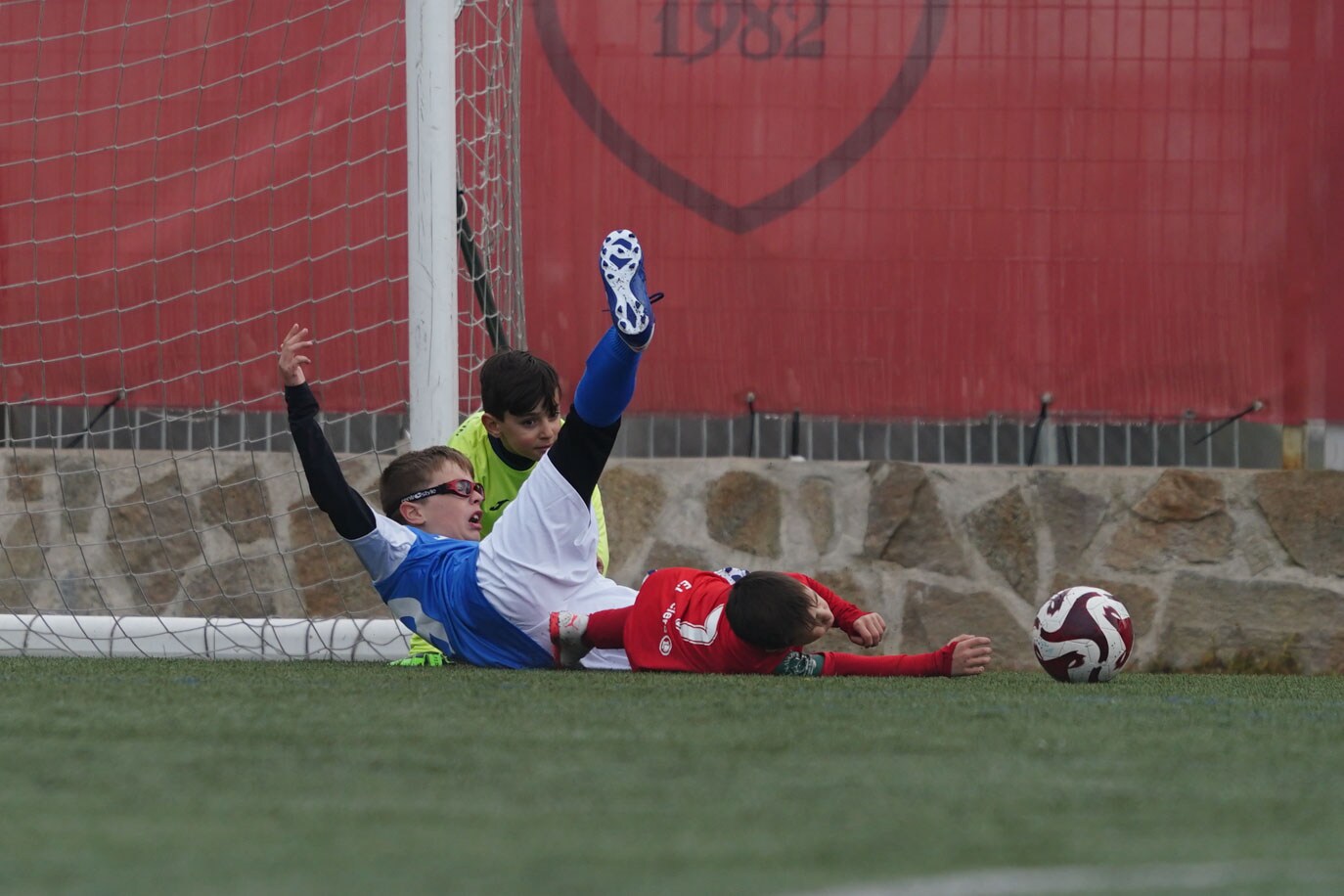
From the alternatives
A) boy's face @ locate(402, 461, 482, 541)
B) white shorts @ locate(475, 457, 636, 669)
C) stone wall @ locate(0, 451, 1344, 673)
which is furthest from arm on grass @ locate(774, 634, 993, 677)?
stone wall @ locate(0, 451, 1344, 673)

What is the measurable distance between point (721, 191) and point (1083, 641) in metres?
2.19

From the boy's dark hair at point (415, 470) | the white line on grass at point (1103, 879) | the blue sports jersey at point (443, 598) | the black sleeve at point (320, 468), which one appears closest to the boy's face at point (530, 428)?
the boy's dark hair at point (415, 470)

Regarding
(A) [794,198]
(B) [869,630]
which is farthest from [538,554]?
(A) [794,198]

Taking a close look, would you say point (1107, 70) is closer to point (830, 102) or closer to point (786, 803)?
point (830, 102)

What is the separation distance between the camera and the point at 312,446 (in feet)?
13.0

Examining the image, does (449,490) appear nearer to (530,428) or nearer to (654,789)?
(530,428)

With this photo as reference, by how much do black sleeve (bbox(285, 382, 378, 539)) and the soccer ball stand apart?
1.54 m

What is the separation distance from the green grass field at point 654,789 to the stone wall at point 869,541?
1.79 metres

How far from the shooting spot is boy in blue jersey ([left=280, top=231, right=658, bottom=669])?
3.73 metres

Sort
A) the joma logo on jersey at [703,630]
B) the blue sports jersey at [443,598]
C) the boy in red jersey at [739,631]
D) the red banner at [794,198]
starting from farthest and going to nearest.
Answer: the red banner at [794,198] < the blue sports jersey at [443,598] < the joma logo on jersey at [703,630] < the boy in red jersey at [739,631]

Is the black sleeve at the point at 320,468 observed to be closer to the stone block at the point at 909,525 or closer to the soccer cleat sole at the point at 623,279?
the soccer cleat sole at the point at 623,279

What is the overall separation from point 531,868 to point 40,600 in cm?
424

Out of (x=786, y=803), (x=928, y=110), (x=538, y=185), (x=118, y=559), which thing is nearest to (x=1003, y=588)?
(x=928, y=110)

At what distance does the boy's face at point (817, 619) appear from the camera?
3.78 metres
